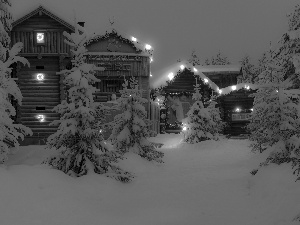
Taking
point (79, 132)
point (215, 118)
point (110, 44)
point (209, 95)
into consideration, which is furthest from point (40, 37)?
point (79, 132)

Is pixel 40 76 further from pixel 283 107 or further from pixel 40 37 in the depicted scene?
pixel 283 107

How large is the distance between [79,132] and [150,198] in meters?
→ 3.53

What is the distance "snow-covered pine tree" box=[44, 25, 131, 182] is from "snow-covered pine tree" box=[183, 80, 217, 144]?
16312 mm

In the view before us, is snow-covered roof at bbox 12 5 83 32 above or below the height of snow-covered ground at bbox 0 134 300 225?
above

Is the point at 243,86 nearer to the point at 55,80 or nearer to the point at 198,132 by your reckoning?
the point at 198,132

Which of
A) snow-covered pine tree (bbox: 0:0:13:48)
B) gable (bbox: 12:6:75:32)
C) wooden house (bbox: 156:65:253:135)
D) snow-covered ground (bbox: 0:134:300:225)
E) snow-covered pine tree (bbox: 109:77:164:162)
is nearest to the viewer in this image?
snow-covered ground (bbox: 0:134:300:225)

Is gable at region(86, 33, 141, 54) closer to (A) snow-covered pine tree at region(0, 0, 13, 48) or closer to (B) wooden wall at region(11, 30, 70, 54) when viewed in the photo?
(B) wooden wall at region(11, 30, 70, 54)

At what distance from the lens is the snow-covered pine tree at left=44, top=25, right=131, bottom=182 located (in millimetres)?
13000

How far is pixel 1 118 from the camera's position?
11.5 metres

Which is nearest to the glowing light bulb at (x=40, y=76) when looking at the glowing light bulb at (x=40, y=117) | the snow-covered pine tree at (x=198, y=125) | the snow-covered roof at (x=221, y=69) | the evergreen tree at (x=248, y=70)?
the glowing light bulb at (x=40, y=117)

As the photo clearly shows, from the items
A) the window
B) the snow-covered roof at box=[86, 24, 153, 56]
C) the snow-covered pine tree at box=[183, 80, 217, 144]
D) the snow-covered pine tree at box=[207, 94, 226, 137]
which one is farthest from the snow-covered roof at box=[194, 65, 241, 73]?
the window

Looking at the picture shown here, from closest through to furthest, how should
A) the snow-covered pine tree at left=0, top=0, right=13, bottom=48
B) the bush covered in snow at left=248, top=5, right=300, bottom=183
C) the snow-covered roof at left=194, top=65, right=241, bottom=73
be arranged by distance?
the bush covered in snow at left=248, top=5, right=300, bottom=183, the snow-covered pine tree at left=0, top=0, right=13, bottom=48, the snow-covered roof at left=194, top=65, right=241, bottom=73

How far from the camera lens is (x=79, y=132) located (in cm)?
1311

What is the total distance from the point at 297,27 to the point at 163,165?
385 inches
